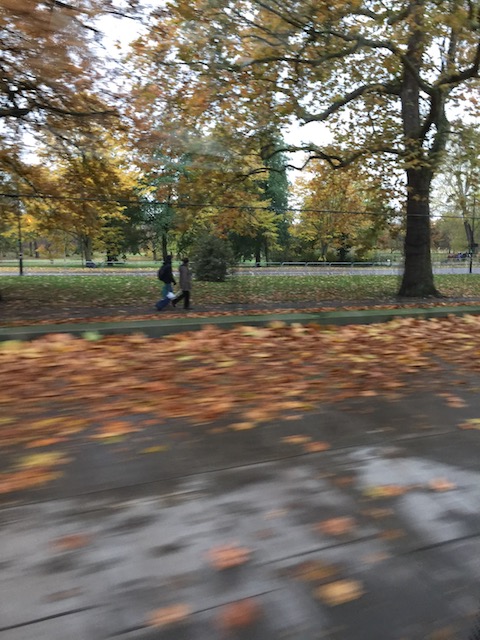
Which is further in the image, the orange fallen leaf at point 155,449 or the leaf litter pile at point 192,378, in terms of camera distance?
the leaf litter pile at point 192,378

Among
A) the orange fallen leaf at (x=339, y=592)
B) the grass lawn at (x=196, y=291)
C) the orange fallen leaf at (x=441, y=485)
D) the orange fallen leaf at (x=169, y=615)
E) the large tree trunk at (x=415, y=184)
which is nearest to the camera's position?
the orange fallen leaf at (x=169, y=615)

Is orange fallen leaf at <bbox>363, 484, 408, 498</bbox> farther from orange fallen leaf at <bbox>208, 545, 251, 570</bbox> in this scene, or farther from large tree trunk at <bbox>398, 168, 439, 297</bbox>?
large tree trunk at <bbox>398, 168, 439, 297</bbox>

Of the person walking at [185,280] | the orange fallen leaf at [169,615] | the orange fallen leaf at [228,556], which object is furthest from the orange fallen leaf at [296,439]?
the person walking at [185,280]

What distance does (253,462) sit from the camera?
309cm

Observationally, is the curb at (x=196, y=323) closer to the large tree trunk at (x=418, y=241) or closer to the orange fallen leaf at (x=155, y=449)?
the orange fallen leaf at (x=155, y=449)

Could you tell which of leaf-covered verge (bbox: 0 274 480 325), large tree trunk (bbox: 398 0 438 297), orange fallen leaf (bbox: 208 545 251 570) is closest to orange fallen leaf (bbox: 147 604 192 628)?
orange fallen leaf (bbox: 208 545 251 570)

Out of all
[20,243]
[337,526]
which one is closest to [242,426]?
[337,526]

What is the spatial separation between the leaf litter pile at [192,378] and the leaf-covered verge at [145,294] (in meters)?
6.50

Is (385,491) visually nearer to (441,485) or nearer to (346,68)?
(441,485)

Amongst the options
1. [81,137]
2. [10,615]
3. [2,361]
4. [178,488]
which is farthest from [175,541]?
[81,137]

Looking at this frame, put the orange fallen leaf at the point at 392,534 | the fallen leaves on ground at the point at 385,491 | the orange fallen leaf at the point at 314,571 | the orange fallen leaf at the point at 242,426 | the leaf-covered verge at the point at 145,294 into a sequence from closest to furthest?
1. the orange fallen leaf at the point at 314,571
2. the orange fallen leaf at the point at 392,534
3. the fallen leaves on ground at the point at 385,491
4. the orange fallen leaf at the point at 242,426
5. the leaf-covered verge at the point at 145,294

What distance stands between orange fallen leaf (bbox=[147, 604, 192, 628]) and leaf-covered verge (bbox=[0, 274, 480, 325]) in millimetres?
10697

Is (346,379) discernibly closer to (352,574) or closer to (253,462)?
(253,462)

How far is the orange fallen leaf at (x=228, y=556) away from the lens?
2.11 metres
